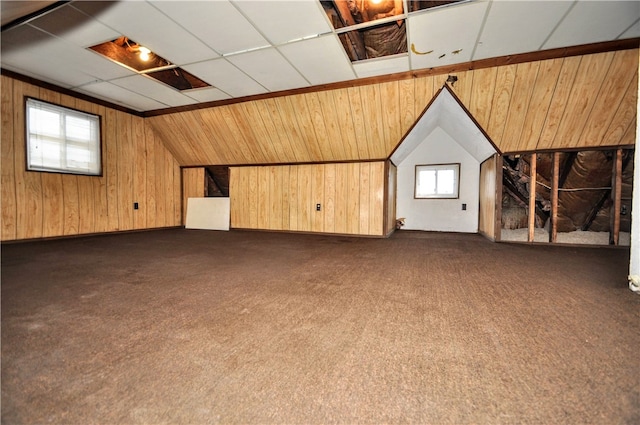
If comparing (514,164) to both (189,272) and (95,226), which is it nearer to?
(189,272)

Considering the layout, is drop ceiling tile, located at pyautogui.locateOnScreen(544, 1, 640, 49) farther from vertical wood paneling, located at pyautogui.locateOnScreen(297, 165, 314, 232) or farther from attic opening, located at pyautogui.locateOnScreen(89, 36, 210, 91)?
attic opening, located at pyautogui.locateOnScreen(89, 36, 210, 91)

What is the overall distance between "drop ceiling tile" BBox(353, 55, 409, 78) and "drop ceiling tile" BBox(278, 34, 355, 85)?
0.12 metres

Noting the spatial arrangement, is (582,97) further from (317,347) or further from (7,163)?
(7,163)

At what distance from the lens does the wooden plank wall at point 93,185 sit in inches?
141

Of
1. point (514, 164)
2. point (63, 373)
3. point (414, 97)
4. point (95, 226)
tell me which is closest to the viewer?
point (63, 373)

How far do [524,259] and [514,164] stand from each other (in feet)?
9.98

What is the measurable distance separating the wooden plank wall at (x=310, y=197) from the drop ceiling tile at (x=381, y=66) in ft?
5.56

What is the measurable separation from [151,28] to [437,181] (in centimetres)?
553

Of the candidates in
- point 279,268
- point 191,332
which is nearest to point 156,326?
point 191,332

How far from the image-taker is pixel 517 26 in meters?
2.47

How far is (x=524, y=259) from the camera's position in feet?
9.91

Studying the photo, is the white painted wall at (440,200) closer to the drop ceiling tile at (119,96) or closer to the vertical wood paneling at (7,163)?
the drop ceiling tile at (119,96)

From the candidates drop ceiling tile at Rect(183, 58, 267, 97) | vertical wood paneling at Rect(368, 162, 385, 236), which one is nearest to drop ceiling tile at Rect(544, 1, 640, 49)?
vertical wood paneling at Rect(368, 162, 385, 236)

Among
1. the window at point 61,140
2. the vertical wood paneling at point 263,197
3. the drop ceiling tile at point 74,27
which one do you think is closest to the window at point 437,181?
the vertical wood paneling at point 263,197
